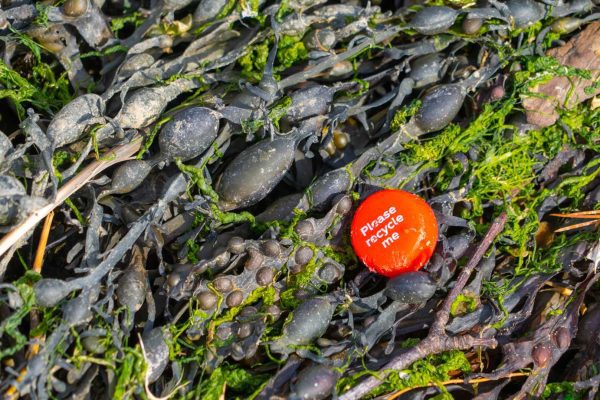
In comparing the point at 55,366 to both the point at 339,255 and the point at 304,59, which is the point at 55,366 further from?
the point at 304,59

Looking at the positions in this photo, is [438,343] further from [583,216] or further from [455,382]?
[583,216]

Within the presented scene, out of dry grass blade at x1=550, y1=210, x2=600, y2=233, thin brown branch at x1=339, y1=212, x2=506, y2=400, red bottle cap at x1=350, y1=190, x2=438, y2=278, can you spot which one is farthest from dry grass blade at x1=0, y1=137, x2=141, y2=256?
dry grass blade at x1=550, y1=210, x2=600, y2=233

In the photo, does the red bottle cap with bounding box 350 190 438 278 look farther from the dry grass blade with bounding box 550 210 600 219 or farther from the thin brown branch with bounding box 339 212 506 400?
the dry grass blade with bounding box 550 210 600 219

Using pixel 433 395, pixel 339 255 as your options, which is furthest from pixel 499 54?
pixel 433 395

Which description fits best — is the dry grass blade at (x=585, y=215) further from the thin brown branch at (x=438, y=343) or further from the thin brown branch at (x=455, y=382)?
the thin brown branch at (x=455, y=382)

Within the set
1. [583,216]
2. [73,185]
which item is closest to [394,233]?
[583,216]

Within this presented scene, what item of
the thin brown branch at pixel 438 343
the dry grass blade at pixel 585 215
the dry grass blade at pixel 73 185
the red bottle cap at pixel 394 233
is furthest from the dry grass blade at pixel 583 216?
the dry grass blade at pixel 73 185

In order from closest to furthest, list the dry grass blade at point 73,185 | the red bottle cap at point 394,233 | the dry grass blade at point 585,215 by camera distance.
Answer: the dry grass blade at point 73,185 < the red bottle cap at point 394,233 < the dry grass blade at point 585,215
